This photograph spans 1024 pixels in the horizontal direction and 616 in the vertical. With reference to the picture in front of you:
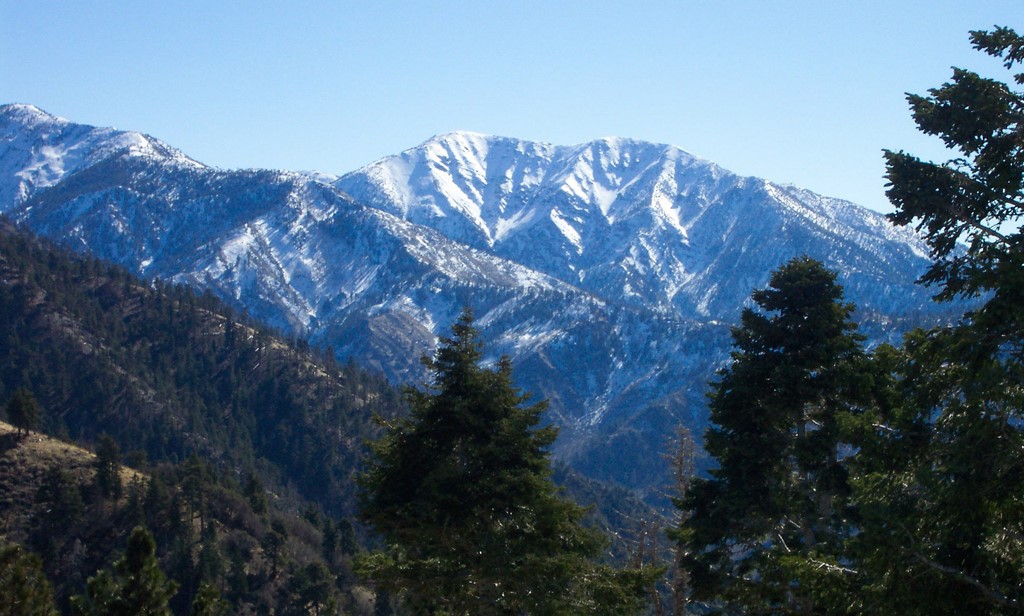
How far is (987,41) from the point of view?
1370 cm

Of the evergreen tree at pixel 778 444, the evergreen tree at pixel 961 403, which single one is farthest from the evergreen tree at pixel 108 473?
the evergreen tree at pixel 961 403

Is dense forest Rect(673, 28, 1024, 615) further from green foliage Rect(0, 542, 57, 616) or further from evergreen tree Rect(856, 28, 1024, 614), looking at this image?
green foliage Rect(0, 542, 57, 616)

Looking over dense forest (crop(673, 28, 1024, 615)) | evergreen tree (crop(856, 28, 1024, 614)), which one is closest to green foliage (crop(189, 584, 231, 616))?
dense forest (crop(673, 28, 1024, 615))

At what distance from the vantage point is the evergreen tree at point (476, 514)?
19.3 metres

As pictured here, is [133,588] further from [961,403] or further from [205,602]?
[961,403]

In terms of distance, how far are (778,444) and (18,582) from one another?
64.4ft

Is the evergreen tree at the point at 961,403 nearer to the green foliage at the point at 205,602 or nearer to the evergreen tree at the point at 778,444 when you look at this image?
the evergreen tree at the point at 778,444

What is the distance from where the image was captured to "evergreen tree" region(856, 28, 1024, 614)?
12.0 meters

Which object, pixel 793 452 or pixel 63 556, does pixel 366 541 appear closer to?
pixel 63 556

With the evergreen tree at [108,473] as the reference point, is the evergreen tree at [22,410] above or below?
above

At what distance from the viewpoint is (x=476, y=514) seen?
19781mm

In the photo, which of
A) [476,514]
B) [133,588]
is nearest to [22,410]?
[133,588]

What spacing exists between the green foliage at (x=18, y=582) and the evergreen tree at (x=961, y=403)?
20479 mm

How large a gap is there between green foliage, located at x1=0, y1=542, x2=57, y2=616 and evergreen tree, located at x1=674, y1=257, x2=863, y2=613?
662 inches
